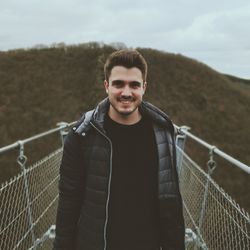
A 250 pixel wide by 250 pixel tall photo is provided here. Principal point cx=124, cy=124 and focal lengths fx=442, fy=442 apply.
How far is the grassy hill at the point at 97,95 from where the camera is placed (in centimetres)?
2617

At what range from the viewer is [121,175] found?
89.5 inches

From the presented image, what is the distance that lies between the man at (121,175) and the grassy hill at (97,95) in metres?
20.7

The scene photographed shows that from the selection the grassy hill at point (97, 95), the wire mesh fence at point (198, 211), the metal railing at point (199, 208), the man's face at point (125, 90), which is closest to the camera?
the man's face at point (125, 90)

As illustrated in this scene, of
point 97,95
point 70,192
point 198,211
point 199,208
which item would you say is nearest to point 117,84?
point 70,192

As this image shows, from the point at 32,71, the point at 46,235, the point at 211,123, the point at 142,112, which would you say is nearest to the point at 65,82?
the point at 32,71

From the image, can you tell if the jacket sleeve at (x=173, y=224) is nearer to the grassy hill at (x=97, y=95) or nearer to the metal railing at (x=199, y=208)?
the metal railing at (x=199, y=208)

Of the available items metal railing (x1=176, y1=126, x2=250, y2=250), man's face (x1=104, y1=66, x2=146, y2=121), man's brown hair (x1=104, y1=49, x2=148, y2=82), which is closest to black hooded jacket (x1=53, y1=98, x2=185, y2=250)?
man's face (x1=104, y1=66, x2=146, y2=121)

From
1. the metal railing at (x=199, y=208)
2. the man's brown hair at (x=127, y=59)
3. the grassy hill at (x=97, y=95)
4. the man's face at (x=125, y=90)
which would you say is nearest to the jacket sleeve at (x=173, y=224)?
the man's face at (x=125, y=90)

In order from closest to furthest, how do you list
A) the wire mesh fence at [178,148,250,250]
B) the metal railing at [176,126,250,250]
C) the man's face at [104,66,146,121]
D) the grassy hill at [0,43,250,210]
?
the man's face at [104,66,146,121], the metal railing at [176,126,250,250], the wire mesh fence at [178,148,250,250], the grassy hill at [0,43,250,210]

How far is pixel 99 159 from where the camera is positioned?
222 cm

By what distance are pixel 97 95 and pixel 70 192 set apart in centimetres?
2508

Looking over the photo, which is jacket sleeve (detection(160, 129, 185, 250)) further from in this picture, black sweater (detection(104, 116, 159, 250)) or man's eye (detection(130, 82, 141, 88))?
man's eye (detection(130, 82, 141, 88))

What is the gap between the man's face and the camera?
7.26 ft

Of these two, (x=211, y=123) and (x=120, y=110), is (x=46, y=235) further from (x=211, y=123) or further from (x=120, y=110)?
(x=211, y=123)
